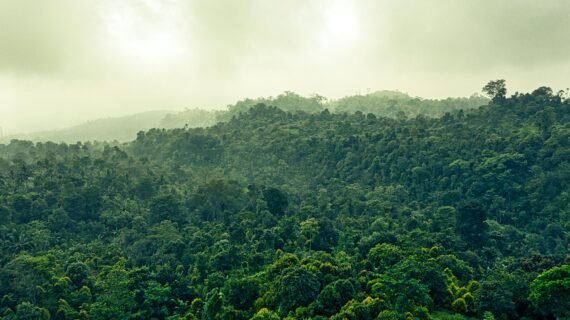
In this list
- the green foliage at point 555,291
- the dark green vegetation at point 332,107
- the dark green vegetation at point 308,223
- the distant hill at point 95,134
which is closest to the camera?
the green foliage at point 555,291

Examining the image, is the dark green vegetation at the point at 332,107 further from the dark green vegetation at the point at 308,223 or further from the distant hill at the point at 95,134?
the dark green vegetation at the point at 308,223

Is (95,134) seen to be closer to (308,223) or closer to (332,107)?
(332,107)

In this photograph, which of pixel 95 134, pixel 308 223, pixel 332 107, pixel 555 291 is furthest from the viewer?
pixel 95 134

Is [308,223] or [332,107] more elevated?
[332,107]

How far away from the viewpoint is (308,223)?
2053 inches

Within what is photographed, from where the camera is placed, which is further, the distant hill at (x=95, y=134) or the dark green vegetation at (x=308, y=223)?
the distant hill at (x=95, y=134)

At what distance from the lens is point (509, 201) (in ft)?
205

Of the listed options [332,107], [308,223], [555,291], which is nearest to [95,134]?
[332,107]

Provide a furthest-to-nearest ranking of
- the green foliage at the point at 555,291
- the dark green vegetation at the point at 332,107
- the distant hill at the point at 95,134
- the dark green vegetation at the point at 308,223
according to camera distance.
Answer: the distant hill at the point at 95,134 → the dark green vegetation at the point at 332,107 → the dark green vegetation at the point at 308,223 → the green foliage at the point at 555,291

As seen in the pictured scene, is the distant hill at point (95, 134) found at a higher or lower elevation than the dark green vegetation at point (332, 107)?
lower

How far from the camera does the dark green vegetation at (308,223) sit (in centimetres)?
3694

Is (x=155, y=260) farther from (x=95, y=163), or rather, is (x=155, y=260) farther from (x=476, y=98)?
(x=476, y=98)

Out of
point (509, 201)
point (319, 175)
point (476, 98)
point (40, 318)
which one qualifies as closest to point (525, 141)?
point (509, 201)

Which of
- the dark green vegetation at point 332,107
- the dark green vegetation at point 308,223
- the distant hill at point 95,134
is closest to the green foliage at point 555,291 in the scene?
the dark green vegetation at point 308,223
